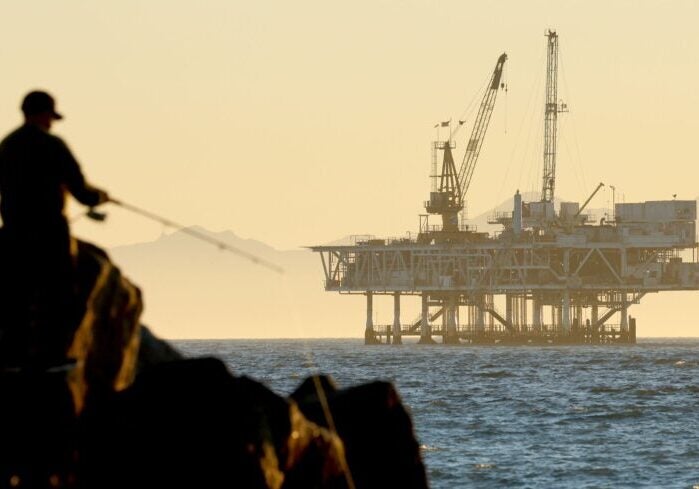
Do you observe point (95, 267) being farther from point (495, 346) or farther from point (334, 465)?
point (495, 346)

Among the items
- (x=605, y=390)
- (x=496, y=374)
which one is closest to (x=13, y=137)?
(x=605, y=390)

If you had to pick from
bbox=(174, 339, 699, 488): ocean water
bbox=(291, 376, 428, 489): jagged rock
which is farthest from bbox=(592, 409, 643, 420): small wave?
bbox=(291, 376, 428, 489): jagged rock

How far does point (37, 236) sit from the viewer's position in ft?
53.4

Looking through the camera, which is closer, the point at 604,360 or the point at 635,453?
the point at 635,453

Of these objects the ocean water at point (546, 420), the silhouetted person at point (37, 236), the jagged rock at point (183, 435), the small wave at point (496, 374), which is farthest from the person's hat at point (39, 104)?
the small wave at point (496, 374)

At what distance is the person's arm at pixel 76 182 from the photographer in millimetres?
16328

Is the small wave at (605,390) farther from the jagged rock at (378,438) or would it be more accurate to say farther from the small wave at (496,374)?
the jagged rock at (378,438)

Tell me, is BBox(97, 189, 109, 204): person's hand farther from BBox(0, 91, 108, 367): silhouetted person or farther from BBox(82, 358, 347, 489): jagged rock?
BBox(82, 358, 347, 489): jagged rock

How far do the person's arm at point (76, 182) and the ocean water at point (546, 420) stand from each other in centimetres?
2502

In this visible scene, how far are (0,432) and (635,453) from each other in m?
36.9

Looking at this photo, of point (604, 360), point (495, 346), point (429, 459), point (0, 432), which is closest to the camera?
point (0, 432)

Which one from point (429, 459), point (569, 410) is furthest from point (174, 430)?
point (569, 410)

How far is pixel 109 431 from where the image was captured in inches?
638

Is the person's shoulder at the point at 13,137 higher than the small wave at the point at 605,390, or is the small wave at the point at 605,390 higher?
the person's shoulder at the point at 13,137
